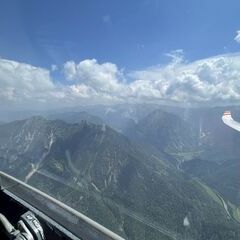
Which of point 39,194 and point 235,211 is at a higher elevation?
point 39,194

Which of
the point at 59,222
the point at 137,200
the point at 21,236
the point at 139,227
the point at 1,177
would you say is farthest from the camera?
the point at 137,200

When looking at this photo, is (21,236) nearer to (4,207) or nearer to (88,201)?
(4,207)

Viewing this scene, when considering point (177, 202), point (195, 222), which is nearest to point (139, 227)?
point (195, 222)

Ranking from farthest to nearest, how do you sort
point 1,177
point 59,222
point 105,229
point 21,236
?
A: 1. point 1,177
2. point 59,222
3. point 105,229
4. point 21,236

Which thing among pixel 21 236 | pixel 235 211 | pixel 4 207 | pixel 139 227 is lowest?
pixel 235 211

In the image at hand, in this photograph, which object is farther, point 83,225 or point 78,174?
point 78,174

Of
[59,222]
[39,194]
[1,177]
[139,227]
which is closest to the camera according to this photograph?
[59,222]

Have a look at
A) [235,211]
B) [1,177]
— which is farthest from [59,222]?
[235,211]

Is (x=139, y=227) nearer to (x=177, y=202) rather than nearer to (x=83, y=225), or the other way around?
(x=177, y=202)

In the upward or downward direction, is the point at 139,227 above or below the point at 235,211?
above
